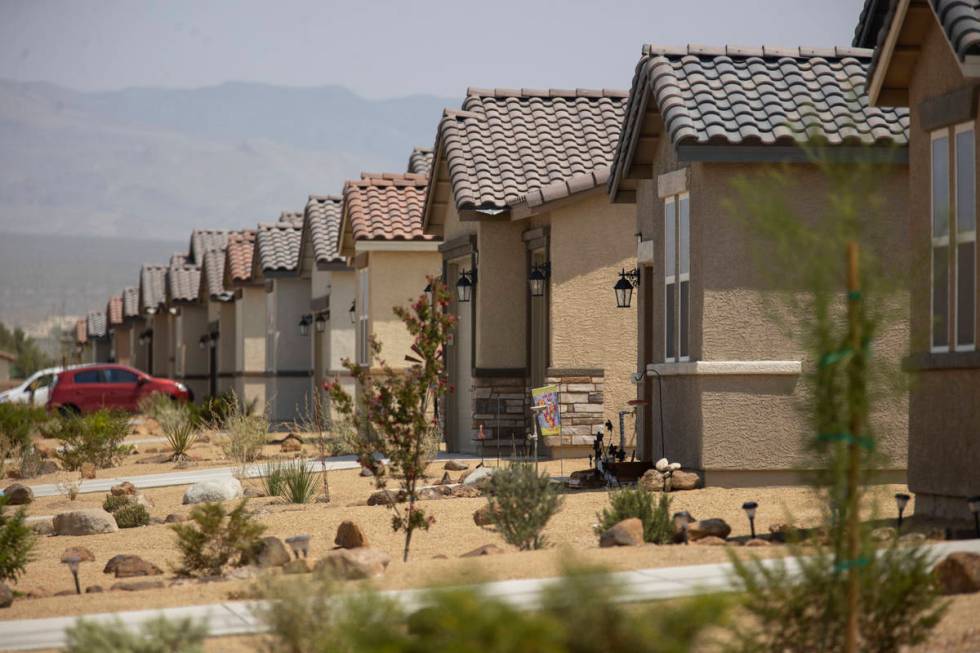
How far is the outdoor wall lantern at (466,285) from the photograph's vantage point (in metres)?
23.8

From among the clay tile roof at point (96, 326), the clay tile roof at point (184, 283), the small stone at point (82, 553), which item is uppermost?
the clay tile roof at point (184, 283)

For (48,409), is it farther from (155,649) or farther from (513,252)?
(155,649)

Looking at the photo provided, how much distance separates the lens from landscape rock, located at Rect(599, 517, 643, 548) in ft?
37.1

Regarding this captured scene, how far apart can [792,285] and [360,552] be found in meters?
4.96

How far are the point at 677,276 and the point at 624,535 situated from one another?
6.19 metres

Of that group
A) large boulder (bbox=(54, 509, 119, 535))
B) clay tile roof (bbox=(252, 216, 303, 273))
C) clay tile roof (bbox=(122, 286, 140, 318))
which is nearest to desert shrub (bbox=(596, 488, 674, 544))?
large boulder (bbox=(54, 509, 119, 535))

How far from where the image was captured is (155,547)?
14438 mm

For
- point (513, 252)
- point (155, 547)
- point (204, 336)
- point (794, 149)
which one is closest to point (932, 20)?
point (794, 149)

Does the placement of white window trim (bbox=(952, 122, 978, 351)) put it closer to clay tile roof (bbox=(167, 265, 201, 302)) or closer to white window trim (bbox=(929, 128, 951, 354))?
white window trim (bbox=(929, 128, 951, 354))

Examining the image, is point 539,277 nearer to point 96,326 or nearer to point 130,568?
point 130,568

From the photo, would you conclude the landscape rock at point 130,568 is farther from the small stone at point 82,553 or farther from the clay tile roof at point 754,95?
the clay tile roof at point 754,95

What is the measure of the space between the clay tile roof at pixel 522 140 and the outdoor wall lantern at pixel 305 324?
42.2 feet

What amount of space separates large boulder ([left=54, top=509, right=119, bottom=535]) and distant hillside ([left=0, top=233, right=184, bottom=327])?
119 m

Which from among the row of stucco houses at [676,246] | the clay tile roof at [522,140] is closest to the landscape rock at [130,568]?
the row of stucco houses at [676,246]
